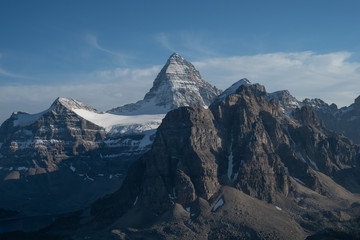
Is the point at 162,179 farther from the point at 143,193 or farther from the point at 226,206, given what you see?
the point at 226,206

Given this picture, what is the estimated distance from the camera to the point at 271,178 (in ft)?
655

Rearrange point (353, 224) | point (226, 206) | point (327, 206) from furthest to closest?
1. point (327, 206)
2. point (226, 206)
3. point (353, 224)

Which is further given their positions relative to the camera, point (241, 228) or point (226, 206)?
point (226, 206)

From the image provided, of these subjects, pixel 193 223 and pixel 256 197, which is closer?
pixel 193 223

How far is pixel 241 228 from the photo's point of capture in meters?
164

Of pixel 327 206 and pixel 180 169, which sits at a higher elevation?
pixel 180 169

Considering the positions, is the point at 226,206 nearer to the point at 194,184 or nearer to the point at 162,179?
the point at 194,184

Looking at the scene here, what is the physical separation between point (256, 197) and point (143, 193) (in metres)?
46.0

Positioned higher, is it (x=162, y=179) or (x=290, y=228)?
(x=162, y=179)

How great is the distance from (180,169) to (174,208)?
59.1 ft

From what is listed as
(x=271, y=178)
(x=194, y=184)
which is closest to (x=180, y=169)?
(x=194, y=184)

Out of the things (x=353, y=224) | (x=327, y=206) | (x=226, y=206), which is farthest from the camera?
(x=327, y=206)

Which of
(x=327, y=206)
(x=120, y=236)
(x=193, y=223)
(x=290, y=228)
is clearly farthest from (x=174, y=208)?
(x=327, y=206)

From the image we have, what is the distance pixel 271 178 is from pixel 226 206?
30807mm
